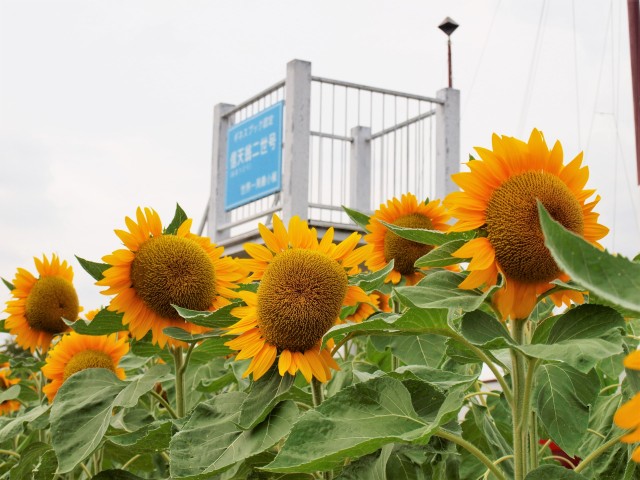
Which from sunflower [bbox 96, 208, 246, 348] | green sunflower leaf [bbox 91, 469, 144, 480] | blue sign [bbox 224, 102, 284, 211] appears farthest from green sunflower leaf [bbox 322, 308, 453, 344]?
blue sign [bbox 224, 102, 284, 211]

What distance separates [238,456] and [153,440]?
0.22 m

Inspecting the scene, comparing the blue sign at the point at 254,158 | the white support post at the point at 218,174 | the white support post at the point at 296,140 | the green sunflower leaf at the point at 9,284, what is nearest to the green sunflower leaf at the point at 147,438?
the green sunflower leaf at the point at 9,284

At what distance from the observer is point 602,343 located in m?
0.59

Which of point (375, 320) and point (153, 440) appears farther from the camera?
point (153, 440)

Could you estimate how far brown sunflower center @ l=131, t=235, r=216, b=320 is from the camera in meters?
0.98

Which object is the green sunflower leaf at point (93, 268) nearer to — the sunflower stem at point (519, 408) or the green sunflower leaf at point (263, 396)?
the green sunflower leaf at point (263, 396)

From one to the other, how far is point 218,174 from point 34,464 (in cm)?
688

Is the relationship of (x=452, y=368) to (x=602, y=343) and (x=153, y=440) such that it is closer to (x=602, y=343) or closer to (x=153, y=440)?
(x=153, y=440)

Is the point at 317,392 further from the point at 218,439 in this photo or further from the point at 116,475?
the point at 116,475

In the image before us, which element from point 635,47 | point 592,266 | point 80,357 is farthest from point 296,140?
point 592,266

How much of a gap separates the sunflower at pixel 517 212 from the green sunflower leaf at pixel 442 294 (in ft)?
0.04

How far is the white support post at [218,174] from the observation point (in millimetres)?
7832

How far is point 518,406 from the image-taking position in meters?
0.70

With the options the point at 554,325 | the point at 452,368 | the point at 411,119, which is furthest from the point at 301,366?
the point at 411,119
